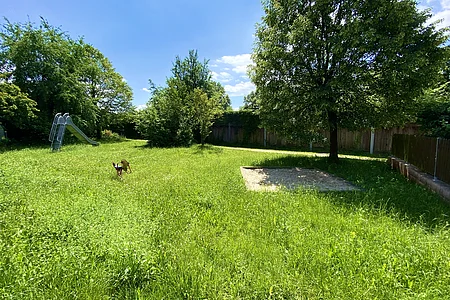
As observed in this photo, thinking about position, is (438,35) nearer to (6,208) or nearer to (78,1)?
(6,208)

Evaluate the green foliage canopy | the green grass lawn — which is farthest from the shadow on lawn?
the green foliage canopy

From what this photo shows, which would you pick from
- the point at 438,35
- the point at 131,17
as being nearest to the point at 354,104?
the point at 438,35

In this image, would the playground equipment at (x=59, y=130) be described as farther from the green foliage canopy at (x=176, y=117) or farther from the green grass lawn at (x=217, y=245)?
the green grass lawn at (x=217, y=245)

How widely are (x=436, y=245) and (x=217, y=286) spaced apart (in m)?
2.57

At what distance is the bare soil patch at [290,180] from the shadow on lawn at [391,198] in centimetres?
44

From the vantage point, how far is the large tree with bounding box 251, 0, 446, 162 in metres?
6.55

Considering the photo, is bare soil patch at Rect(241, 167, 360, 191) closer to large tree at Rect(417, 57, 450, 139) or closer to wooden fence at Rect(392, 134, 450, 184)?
wooden fence at Rect(392, 134, 450, 184)

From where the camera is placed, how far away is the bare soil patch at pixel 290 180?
549 cm

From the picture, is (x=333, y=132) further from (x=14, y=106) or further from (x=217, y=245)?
(x=14, y=106)

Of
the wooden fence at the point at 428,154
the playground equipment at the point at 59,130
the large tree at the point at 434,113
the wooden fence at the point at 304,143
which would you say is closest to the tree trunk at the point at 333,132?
the wooden fence at the point at 304,143

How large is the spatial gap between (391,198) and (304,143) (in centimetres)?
706

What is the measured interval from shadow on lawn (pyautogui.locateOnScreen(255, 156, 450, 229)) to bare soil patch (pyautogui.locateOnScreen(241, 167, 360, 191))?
1.43 ft

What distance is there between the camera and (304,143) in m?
11.4

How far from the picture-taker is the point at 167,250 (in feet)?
8.52
